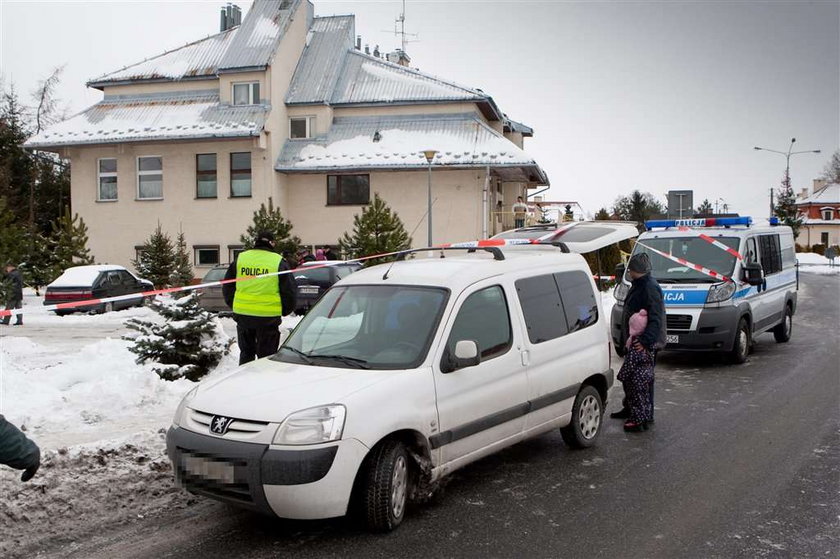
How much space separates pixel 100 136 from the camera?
101 ft

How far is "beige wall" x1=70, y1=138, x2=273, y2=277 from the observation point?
3100 centimetres

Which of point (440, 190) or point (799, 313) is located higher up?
point (440, 190)

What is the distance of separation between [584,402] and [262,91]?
86.2ft

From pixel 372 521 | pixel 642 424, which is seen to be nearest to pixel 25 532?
pixel 372 521

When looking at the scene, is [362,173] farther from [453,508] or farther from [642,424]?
[453,508]

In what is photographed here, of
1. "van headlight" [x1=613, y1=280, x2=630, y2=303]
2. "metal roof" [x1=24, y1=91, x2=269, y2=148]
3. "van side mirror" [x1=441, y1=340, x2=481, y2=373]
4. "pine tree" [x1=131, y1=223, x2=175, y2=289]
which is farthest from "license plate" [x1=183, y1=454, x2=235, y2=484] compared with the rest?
"metal roof" [x1=24, y1=91, x2=269, y2=148]

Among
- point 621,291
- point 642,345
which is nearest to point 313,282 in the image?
point 621,291

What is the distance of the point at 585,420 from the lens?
712 cm

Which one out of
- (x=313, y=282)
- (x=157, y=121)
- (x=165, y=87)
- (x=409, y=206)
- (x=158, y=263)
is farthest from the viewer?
(x=165, y=87)

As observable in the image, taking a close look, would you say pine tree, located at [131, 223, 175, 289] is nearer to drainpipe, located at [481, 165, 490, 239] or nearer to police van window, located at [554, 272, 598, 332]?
drainpipe, located at [481, 165, 490, 239]

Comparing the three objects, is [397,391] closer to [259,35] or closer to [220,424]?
[220,424]

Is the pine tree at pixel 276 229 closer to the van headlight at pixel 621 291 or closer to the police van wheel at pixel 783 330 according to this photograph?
the van headlight at pixel 621 291

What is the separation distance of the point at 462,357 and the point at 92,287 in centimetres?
1953

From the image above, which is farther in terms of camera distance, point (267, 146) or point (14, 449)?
point (267, 146)
